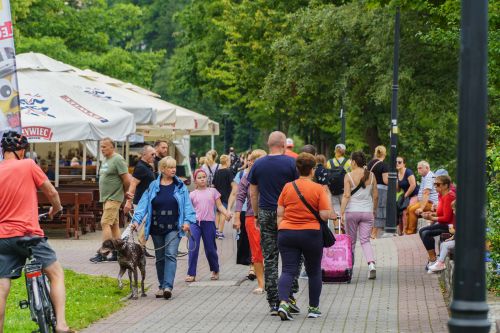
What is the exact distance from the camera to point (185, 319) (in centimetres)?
1230

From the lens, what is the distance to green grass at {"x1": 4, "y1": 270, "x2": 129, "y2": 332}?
11.8 meters

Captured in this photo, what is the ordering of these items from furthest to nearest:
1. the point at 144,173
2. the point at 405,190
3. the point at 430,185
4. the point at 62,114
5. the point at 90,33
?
1. the point at 90,33
2. the point at 405,190
3. the point at 62,114
4. the point at 430,185
5. the point at 144,173

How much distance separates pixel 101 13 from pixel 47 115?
135 ft

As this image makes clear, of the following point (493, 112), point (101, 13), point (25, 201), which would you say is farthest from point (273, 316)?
point (101, 13)

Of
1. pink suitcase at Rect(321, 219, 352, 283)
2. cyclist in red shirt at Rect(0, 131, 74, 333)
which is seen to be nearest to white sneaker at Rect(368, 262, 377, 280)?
pink suitcase at Rect(321, 219, 352, 283)

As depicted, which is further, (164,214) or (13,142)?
(164,214)

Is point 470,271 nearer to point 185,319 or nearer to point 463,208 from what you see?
point 463,208

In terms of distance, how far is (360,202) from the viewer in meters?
16.5

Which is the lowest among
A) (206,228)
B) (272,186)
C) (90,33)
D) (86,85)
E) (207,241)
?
(207,241)

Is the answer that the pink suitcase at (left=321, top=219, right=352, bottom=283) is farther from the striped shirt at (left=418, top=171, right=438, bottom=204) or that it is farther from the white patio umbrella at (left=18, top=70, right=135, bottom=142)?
the white patio umbrella at (left=18, top=70, right=135, bottom=142)

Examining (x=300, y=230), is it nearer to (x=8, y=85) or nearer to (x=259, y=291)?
(x=259, y=291)

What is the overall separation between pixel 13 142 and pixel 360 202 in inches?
294

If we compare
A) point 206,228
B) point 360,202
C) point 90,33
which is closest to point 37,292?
point 206,228

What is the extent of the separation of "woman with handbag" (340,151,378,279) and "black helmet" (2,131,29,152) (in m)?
7.16
